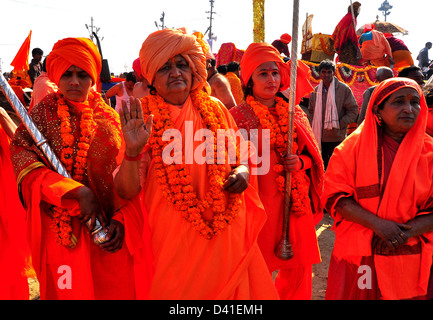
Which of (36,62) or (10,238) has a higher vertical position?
(36,62)

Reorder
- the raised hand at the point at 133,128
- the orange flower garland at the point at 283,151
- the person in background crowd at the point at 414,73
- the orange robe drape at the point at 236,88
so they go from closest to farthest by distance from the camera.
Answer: the raised hand at the point at 133,128 → the orange flower garland at the point at 283,151 → the person in background crowd at the point at 414,73 → the orange robe drape at the point at 236,88

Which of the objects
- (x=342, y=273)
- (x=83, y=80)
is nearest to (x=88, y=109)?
(x=83, y=80)

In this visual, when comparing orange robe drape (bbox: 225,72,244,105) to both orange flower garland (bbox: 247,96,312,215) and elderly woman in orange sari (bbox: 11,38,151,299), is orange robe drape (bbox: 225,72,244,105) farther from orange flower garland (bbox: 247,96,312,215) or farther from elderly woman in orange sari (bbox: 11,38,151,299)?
elderly woman in orange sari (bbox: 11,38,151,299)

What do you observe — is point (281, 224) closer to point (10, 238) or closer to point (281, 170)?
point (281, 170)

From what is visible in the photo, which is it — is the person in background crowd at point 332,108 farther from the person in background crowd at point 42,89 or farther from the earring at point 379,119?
the person in background crowd at point 42,89

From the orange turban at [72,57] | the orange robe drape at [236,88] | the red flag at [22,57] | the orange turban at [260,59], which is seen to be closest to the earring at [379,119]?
the orange turban at [260,59]

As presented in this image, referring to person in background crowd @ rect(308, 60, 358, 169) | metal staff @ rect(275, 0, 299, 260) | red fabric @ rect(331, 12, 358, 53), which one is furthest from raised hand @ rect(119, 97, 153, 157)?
red fabric @ rect(331, 12, 358, 53)

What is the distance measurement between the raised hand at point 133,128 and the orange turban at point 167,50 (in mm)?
427

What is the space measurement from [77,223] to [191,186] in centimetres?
82

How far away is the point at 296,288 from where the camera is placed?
11.1 ft

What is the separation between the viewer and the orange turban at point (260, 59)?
10.9ft

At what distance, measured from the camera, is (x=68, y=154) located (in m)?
2.59

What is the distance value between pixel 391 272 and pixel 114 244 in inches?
70.6

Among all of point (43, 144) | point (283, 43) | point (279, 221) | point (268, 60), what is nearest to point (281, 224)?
point (279, 221)
